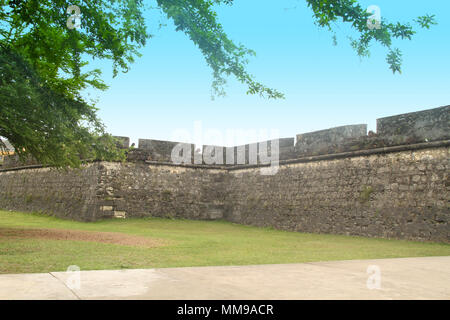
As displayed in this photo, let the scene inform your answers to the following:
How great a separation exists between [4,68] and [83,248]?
3426mm

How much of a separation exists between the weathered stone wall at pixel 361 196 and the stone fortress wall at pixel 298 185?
0.09 feet

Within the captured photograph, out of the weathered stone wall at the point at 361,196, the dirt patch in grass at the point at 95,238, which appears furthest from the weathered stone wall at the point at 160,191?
the dirt patch in grass at the point at 95,238

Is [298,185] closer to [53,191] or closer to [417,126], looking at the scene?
[417,126]

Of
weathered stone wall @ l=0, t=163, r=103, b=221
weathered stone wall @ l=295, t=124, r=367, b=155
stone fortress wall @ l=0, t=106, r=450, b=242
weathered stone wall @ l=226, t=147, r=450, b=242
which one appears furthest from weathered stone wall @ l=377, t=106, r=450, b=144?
weathered stone wall @ l=0, t=163, r=103, b=221

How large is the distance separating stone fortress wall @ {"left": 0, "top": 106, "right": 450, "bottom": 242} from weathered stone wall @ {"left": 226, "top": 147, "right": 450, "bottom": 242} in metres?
0.03

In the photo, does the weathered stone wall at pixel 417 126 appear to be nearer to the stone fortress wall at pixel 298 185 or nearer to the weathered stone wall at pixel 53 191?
the stone fortress wall at pixel 298 185

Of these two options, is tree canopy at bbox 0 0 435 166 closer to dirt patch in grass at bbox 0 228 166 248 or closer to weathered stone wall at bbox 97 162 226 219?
dirt patch in grass at bbox 0 228 166 248

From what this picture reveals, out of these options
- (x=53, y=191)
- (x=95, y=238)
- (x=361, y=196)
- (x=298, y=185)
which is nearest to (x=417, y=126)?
(x=361, y=196)

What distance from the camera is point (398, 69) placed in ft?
17.1

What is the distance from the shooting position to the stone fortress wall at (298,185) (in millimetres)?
10719

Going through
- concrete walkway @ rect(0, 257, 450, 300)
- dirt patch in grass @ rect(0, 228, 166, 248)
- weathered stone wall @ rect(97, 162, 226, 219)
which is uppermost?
weathered stone wall @ rect(97, 162, 226, 219)

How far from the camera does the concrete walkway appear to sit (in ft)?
9.86
